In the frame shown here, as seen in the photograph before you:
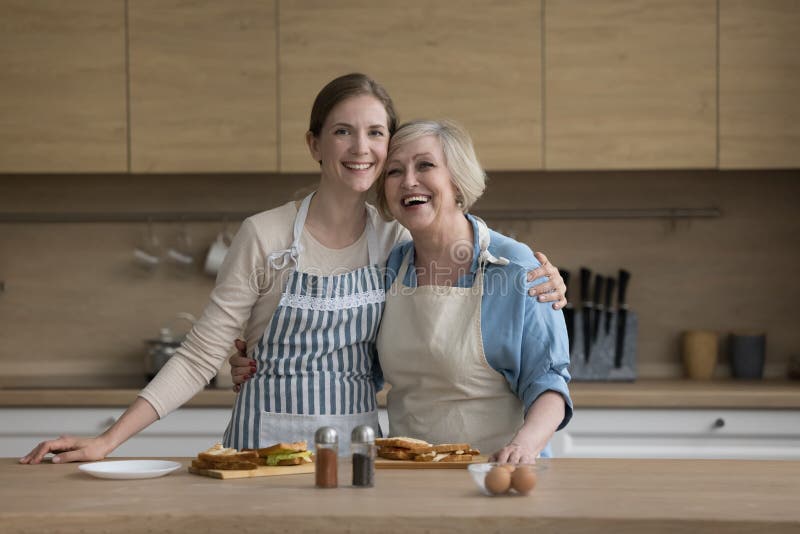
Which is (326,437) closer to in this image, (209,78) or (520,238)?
(209,78)

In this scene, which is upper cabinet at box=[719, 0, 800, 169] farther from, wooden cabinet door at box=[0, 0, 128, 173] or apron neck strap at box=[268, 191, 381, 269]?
wooden cabinet door at box=[0, 0, 128, 173]

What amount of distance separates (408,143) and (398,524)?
3.06 feet

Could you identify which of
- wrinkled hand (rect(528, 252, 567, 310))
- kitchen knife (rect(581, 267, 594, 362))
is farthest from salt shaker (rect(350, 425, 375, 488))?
kitchen knife (rect(581, 267, 594, 362))

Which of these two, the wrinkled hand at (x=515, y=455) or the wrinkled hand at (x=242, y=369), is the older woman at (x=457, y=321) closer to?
the wrinkled hand at (x=515, y=455)

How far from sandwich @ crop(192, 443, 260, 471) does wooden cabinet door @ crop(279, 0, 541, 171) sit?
5.99ft

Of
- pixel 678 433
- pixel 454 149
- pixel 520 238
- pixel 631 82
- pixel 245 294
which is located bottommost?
pixel 678 433

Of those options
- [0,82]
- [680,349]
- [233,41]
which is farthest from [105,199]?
[680,349]

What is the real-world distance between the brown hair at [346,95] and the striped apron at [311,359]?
26 centimetres

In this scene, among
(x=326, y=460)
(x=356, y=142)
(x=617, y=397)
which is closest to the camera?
(x=326, y=460)

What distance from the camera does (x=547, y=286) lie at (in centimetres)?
197

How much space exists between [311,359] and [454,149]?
0.52 metres

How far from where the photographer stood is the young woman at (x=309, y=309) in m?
2.06

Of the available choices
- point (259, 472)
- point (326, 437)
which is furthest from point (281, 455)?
point (326, 437)

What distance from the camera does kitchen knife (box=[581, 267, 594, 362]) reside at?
11.5ft
